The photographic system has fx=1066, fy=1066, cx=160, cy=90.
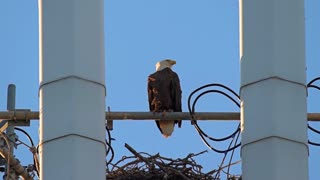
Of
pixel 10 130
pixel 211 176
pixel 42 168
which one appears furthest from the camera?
pixel 211 176

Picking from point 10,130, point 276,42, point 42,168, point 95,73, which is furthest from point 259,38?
point 10,130

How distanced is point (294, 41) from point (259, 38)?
21cm

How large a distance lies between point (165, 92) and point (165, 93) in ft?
0.16

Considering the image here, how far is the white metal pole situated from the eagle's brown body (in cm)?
539

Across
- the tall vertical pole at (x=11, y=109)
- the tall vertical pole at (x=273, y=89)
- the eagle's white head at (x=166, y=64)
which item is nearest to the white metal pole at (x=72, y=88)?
the tall vertical pole at (x=273, y=89)

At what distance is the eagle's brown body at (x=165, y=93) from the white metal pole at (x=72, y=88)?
17.7 ft

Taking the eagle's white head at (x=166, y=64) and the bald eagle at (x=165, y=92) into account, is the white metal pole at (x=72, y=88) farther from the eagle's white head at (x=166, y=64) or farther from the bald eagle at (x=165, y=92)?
the eagle's white head at (x=166, y=64)

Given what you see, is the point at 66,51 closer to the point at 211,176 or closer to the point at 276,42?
the point at 276,42

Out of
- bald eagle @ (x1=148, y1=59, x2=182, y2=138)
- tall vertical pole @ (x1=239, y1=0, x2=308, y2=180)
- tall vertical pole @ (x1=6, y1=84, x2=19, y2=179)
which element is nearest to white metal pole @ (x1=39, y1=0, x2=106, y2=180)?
tall vertical pole @ (x1=239, y1=0, x2=308, y2=180)

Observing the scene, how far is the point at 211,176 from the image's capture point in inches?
347

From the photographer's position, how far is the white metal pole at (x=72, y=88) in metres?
6.20

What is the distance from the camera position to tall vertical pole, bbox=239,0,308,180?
6.25 m

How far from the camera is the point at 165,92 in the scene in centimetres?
1253

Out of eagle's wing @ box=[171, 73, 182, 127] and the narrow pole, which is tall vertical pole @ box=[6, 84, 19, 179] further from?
eagle's wing @ box=[171, 73, 182, 127]
